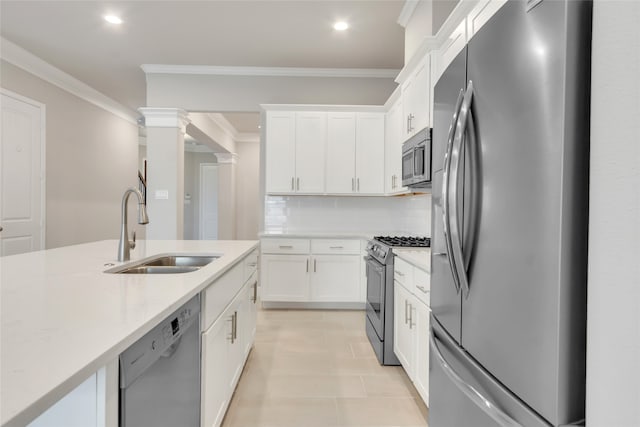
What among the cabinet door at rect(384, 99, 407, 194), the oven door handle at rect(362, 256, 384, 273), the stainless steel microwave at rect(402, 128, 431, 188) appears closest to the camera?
the stainless steel microwave at rect(402, 128, 431, 188)

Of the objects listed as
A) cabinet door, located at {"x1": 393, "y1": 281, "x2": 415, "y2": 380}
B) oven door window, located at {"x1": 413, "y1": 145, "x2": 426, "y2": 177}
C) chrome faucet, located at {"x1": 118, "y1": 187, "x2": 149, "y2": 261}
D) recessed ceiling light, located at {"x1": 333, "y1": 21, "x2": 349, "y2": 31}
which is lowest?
cabinet door, located at {"x1": 393, "y1": 281, "x2": 415, "y2": 380}

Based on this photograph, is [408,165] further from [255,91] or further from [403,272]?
[255,91]

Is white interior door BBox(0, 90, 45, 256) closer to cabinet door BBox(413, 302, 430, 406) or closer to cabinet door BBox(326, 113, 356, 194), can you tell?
cabinet door BBox(326, 113, 356, 194)

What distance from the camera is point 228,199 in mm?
7727

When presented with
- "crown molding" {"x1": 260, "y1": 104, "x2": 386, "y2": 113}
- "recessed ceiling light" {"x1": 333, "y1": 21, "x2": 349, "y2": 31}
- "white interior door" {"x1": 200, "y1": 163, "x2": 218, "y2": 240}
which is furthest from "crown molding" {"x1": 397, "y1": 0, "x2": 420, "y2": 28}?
"white interior door" {"x1": 200, "y1": 163, "x2": 218, "y2": 240}

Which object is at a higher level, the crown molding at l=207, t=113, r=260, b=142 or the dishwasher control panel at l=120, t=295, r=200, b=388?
the crown molding at l=207, t=113, r=260, b=142

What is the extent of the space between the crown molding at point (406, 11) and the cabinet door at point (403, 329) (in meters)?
2.33

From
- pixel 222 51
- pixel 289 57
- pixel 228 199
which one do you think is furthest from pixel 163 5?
pixel 228 199

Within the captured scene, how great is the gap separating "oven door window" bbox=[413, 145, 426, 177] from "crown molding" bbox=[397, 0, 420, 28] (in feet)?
4.35

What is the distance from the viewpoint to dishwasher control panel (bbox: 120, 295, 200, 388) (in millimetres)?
818

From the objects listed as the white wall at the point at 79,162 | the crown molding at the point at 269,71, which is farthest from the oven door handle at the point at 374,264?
the white wall at the point at 79,162

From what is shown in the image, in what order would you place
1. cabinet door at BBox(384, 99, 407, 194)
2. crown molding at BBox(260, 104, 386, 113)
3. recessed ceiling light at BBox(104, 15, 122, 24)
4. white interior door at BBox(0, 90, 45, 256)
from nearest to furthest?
recessed ceiling light at BBox(104, 15, 122, 24) < cabinet door at BBox(384, 99, 407, 194) < white interior door at BBox(0, 90, 45, 256) < crown molding at BBox(260, 104, 386, 113)

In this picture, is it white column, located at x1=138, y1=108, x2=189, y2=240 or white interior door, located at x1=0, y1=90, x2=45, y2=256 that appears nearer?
white interior door, located at x1=0, y1=90, x2=45, y2=256

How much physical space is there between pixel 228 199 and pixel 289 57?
4.24 m
